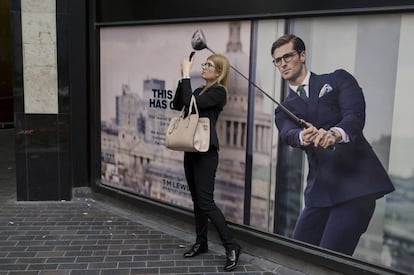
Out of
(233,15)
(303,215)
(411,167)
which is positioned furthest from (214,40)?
(411,167)

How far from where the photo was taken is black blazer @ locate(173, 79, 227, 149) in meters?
4.00

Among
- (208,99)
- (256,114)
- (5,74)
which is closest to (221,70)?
(208,99)

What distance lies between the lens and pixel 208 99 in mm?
4012

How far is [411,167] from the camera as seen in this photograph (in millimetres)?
3379

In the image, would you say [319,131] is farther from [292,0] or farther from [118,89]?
[118,89]

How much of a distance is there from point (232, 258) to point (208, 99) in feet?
4.29

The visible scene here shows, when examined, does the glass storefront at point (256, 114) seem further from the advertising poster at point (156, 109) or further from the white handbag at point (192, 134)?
the white handbag at point (192, 134)

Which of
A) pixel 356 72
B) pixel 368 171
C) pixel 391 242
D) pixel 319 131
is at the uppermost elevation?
pixel 356 72

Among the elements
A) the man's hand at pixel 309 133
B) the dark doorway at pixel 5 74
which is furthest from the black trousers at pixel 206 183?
the dark doorway at pixel 5 74

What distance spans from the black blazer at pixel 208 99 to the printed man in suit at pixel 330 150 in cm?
49

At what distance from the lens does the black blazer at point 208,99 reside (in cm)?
400

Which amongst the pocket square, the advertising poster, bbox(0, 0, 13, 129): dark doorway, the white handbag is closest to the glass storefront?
the advertising poster

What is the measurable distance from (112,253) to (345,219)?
6.63ft

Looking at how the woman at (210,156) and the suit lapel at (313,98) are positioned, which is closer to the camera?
the suit lapel at (313,98)
